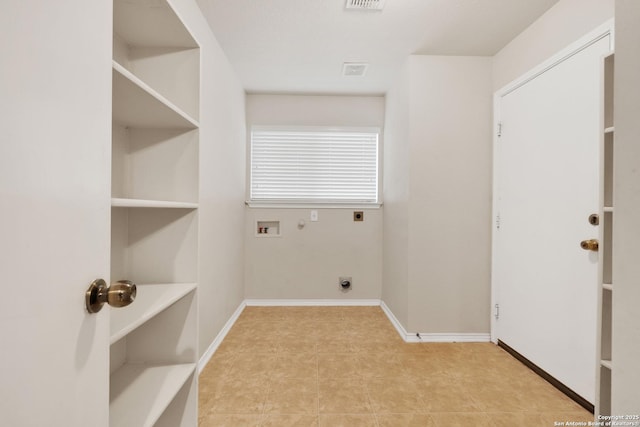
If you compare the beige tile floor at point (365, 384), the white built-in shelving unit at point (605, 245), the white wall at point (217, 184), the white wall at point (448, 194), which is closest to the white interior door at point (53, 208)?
the white wall at point (217, 184)

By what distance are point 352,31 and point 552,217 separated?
72.0 inches

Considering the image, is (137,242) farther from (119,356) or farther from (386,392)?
(386,392)

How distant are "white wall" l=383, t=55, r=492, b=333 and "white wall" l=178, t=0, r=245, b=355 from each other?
1.54 metres

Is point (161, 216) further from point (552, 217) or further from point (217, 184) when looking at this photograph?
point (552, 217)

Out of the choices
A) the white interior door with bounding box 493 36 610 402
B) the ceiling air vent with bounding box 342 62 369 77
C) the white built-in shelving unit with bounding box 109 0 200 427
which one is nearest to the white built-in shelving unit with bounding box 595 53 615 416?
the white interior door with bounding box 493 36 610 402

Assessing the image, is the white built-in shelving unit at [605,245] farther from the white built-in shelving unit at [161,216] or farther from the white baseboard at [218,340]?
the white baseboard at [218,340]

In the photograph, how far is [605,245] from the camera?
127 centimetres

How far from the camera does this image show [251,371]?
6.68ft

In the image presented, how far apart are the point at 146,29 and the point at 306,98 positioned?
246 centimetres

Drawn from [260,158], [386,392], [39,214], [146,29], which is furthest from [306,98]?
[39,214]

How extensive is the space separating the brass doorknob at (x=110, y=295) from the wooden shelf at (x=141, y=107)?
0.53 meters

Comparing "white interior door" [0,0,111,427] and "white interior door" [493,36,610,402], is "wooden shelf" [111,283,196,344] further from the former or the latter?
"white interior door" [493,36,610,402]

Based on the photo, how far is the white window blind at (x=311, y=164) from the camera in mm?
3494

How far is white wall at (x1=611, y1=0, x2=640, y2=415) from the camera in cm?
55
